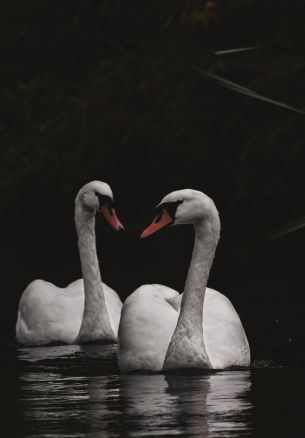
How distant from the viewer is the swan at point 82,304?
525 inches

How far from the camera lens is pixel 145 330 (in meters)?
11.1

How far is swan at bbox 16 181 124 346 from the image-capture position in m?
13.3

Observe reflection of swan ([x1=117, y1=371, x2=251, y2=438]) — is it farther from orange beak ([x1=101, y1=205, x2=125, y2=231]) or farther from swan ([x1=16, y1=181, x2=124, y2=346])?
swan ([x1=16, y1=181, x2=124, y2=346])

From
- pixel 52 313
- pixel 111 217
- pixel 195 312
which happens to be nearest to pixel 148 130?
pixel 52 313

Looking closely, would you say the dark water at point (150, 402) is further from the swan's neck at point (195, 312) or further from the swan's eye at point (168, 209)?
the swan's eye at point (168, 209)

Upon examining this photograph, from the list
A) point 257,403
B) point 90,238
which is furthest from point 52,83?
point 257,403

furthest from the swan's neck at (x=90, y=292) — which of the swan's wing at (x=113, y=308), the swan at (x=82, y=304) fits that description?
the swan's wing at (x=113, y=308)

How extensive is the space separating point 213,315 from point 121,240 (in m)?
12.1

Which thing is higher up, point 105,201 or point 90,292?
point 105,201

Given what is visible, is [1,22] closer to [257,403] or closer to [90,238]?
[90,238]

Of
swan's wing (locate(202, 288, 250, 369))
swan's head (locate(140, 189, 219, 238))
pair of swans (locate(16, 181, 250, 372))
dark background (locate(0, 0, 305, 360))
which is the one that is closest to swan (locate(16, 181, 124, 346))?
pair of swans (locate(16, 181, 250, 372))

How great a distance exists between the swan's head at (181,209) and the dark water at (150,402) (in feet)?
3.30

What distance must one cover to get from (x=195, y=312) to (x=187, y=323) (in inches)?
5.3

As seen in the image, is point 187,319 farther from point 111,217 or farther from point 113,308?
point 113,308
